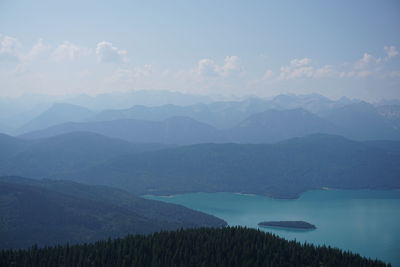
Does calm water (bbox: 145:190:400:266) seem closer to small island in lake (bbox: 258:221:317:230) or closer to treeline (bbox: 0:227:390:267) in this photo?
small island in lake (bbox: 258:221:317:230)

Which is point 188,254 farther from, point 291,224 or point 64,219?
point 291,224

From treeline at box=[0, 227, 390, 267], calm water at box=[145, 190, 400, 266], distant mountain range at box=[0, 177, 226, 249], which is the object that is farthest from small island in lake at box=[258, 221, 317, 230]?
treeline at box=[0, 227, 390, 267]

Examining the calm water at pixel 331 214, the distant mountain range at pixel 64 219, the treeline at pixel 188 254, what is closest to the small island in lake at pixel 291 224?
the calm water at pixel 331 214

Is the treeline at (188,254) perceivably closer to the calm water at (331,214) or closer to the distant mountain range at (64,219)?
the distant mountain range at (64,219)

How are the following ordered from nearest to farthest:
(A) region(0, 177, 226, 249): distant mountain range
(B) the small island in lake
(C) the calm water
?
(A) region(0, 177, 226, 249): distant mountain range, (C) the calm water, (B) the small island in lake

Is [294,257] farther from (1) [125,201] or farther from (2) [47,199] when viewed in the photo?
(1) [125,201]
